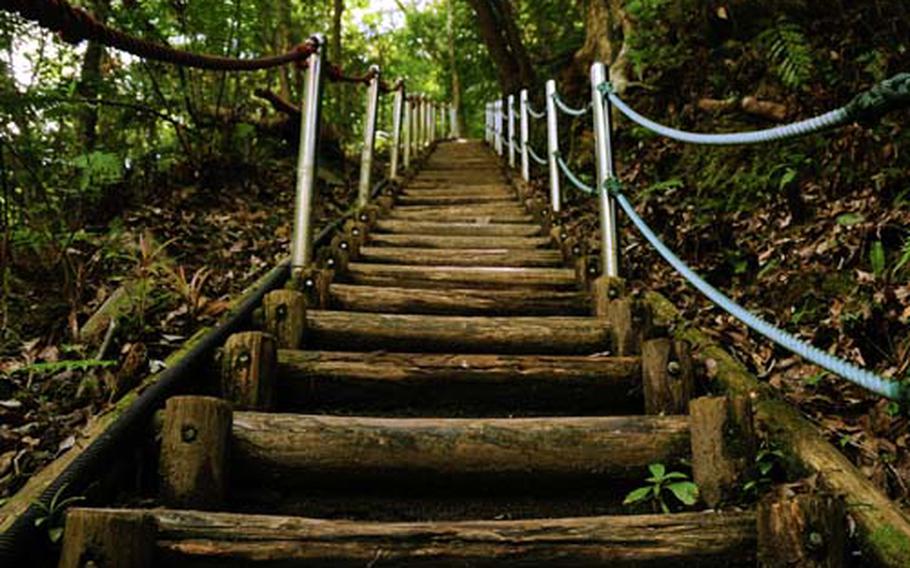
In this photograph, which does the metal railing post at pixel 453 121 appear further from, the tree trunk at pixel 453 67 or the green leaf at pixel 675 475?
the green leaf at pixel 675 475

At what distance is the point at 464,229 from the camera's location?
16.5ft

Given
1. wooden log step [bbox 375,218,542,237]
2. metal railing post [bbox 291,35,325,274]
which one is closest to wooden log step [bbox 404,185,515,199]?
wooden log step [bbox 375,218,542,237]

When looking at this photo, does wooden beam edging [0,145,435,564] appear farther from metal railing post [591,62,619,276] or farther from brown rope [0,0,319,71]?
metal railing post [591,62,619,276]

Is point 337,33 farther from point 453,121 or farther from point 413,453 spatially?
point 453,121

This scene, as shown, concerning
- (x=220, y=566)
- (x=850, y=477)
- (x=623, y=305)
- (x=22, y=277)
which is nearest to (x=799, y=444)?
(x=850, y=477)

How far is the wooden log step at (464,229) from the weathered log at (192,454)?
11.0 feet

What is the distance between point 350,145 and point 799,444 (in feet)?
29.1

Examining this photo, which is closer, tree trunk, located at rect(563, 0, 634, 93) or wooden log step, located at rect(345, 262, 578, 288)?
wooden log step, located at rect(345, 262, 578, 288)

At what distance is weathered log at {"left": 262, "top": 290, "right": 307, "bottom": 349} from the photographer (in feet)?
8.55

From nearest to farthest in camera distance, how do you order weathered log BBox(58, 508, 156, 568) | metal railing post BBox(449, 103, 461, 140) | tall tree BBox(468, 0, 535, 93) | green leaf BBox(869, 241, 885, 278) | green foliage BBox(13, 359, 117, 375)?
A: weathered log BBox(58, 508, 156, 568) → green foliage BBox(13, 359, 117, 375) → green leaf BBox(869, 241, 885, 278) → tall tree BBox(468, 0, 535, 93) → metal railing post BBox(449, 103, 461, 140)

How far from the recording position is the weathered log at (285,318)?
2.61m

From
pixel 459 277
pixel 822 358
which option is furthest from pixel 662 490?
pixel 459 277

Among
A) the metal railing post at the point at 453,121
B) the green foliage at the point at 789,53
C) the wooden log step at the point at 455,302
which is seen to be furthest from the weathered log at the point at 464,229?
the metal railing post at the point at 453,121

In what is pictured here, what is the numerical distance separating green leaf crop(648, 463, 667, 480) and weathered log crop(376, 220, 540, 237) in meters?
3.14
